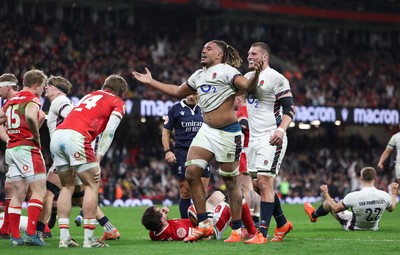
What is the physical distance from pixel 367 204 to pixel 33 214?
5535 mm

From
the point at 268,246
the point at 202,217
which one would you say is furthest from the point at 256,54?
the point at 268,246

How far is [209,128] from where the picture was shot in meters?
10.4

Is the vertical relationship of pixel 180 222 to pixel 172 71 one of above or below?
above

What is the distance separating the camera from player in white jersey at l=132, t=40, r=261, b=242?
10.3 meters

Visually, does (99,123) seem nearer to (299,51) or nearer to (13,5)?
(13,5)

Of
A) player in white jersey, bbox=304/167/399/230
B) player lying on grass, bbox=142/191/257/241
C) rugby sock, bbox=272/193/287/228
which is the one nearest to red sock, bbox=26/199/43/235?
player lying on grass, bbox=142/191/257/241

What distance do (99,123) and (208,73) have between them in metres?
1.52

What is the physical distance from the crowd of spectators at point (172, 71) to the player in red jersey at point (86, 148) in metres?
18.8

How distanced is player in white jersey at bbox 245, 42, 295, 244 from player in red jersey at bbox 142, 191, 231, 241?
0.69m

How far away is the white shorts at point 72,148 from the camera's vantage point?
978cm

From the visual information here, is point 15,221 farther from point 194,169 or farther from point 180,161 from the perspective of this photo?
point 180,161

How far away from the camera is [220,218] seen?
11.2 m

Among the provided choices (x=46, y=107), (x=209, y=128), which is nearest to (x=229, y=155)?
(x=209, y=128)

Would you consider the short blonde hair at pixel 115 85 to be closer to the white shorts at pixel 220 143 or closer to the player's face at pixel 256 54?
the white shorts at pixel 220 143
